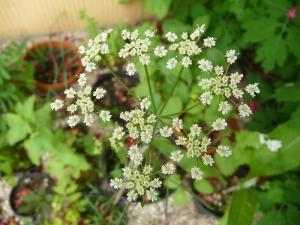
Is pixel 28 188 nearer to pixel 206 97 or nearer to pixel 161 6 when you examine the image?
pixel 161 6

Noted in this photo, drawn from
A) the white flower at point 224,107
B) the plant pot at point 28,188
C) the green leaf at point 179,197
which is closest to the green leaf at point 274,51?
the green leaf at point 179,197

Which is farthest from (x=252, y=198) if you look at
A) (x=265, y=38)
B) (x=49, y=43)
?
(x=49, y=43)

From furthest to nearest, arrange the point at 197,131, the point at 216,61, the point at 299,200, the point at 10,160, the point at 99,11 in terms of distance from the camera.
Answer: the point at 99,11, the point at 10,160, the point at 216,61, the point at 299,200, the point at 197,131

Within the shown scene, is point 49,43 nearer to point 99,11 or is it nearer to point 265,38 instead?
point 99,11

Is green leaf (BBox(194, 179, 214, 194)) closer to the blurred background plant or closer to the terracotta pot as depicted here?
the blurred background plant

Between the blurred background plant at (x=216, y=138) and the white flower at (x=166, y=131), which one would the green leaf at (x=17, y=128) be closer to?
the blurred background plant at (x=216, y=138)
